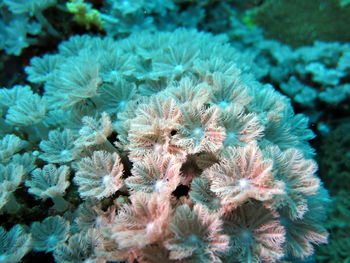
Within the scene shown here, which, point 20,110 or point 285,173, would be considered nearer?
point 285,173

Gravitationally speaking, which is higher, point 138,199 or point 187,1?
point 187,1

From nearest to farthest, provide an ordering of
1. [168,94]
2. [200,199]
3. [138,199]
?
[138,199] < [200,199] < [168,94]

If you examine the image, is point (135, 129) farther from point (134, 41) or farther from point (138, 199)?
point (134, 41)

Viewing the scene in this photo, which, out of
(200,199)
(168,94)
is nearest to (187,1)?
(168,94)

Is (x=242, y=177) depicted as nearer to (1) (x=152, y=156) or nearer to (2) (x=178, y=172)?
(2) (x=178, y=172)

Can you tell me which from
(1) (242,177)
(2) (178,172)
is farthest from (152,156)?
(1) (242,177)
